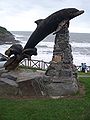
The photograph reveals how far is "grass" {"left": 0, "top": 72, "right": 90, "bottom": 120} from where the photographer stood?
1088 cm

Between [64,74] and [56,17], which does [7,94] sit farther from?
[56,17]

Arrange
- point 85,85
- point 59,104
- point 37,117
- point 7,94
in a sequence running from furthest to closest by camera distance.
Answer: point 85,85 → point 7,94 → point 59,104 → point 37,117

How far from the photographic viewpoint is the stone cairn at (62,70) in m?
15.1

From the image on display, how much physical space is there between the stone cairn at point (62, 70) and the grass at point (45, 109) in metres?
1.18

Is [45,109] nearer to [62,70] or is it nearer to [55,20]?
[62,70]

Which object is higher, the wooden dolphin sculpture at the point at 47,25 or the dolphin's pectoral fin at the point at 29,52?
the wooden dolphin sculpture at the point at 47,25

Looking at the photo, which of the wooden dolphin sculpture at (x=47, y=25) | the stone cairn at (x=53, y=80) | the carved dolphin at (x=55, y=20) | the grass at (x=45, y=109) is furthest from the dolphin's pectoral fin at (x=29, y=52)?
the grass at (x=45, y=109)

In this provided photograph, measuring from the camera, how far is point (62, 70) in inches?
614

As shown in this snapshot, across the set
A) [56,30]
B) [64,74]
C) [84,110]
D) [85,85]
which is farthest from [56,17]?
[84,110]

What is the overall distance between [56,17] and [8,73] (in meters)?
3.41

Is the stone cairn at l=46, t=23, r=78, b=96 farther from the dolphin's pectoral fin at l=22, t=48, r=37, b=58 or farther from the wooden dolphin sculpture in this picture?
the dolphin's pectoral fin at l=22, t=48, r=37, b=58

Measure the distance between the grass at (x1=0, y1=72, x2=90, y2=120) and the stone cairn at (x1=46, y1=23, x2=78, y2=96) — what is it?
1.18m

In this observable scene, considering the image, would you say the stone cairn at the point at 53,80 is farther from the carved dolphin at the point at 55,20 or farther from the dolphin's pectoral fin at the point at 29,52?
the dolphin's pectoral fin at the point at 29,52

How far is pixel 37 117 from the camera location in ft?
35.6
